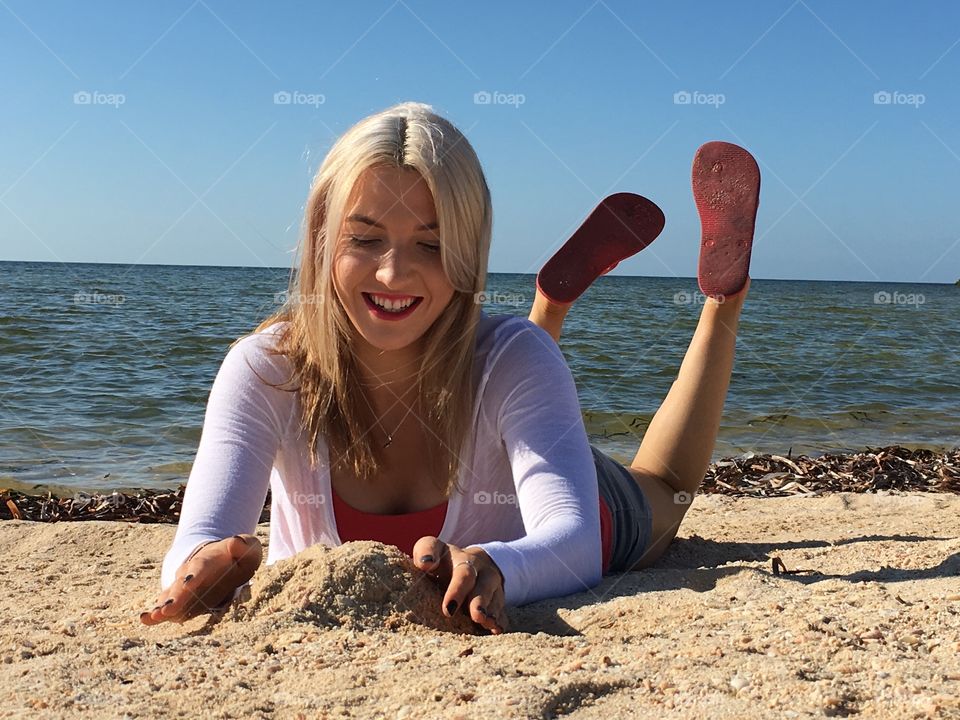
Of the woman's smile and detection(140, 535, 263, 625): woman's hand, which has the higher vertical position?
the woman's smile

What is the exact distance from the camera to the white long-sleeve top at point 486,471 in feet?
7.51

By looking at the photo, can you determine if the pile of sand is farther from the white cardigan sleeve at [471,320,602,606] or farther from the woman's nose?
the woman's nose

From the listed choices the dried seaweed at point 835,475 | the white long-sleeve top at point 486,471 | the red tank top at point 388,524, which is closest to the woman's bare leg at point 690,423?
the white long-sleeve top at point 486,471

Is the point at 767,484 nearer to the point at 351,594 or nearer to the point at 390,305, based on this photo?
the point at 390,305

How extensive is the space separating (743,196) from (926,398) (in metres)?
7.37

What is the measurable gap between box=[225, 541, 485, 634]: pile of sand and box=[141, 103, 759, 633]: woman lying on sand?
6cm

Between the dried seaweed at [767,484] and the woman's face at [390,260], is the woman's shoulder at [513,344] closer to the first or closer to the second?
the woman's face at [390,260]

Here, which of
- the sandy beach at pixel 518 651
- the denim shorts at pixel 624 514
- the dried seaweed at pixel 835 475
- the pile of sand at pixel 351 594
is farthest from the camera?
the dried seaweed at pixel 835 475

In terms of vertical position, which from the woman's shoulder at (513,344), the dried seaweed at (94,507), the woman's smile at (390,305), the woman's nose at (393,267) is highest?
the woman's nose at (393,267)

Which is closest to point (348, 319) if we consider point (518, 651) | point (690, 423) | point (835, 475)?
point (518, 651)

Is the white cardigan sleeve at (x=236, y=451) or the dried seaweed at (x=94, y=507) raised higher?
the white cardigan sleeve at (x=236, y=451)

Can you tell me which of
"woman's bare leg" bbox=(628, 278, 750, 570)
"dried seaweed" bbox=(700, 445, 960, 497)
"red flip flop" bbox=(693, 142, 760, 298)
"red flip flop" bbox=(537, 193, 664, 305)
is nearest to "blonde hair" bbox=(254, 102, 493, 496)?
"woman's bare leg" bbox=(628, 278, 750, 570)

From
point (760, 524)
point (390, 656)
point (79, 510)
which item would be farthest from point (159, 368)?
point (390, 656)

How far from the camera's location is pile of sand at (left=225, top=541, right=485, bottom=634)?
1995 millimetres
